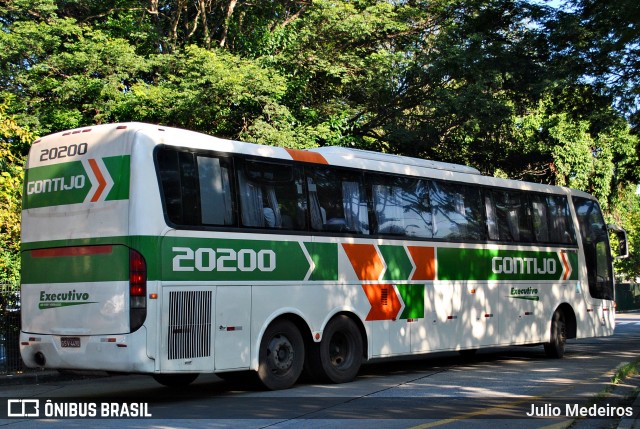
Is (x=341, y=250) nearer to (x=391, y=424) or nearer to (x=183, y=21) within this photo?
(x=391, y=424)

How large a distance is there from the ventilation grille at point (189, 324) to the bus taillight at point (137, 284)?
1.33ft

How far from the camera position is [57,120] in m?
23.5

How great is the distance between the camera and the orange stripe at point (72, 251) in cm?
1128

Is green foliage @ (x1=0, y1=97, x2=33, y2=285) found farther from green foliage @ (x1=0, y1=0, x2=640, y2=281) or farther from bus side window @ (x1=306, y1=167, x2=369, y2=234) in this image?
bus side window @ (x1=306, y1=167, x2=369, y2=234)

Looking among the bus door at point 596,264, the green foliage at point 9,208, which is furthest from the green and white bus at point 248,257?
the green foliage at point 9,208

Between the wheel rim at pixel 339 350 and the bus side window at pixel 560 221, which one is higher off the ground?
the bus side window at pixel 560 221

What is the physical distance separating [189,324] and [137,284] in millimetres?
950

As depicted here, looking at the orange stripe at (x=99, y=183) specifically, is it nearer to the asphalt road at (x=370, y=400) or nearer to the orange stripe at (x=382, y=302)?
the asphalt road at (x=370, y=400)

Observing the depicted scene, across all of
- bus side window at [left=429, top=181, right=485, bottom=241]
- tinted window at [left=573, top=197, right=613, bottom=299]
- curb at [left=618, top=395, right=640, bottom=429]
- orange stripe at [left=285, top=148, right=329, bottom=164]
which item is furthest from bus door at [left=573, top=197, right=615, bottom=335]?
curb at [left=618, top=395, right=640, bottom=429]

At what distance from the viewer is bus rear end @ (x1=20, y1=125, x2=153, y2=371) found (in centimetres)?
1104

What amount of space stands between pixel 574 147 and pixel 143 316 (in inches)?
1035

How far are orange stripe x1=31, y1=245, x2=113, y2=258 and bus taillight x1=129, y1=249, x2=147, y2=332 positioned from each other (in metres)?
0.40

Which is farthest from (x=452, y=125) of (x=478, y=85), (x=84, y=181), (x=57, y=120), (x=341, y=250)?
(x=84, y=181)

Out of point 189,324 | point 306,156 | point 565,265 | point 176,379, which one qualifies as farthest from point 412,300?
point 565,265
